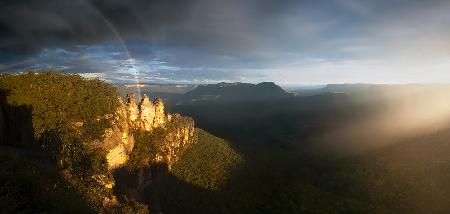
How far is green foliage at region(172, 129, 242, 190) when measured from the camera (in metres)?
113

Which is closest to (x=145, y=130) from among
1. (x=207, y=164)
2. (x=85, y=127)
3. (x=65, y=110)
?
(x=207, y=164)

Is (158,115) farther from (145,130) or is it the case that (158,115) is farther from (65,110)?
(65,110)

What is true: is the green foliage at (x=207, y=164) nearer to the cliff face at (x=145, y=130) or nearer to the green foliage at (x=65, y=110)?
the cliff face at (x=145, y=130)

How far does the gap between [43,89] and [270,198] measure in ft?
254

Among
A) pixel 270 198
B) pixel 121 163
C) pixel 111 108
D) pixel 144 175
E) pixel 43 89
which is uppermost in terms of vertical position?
pixel 43 89

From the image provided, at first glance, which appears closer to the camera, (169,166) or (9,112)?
(9,112)

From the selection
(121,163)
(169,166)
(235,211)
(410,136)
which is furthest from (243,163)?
(410,136)

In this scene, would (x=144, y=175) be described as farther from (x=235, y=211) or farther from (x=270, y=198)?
(x=270, y=198)

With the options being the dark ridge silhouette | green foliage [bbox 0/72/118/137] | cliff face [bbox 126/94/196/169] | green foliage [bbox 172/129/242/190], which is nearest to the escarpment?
green foliage [bbox 0/72/118/137]

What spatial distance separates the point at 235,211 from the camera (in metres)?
96.2

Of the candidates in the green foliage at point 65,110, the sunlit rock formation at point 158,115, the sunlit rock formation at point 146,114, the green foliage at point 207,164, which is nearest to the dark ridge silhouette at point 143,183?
the green foliage at point 207,164

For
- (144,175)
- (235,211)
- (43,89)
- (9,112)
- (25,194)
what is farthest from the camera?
(144,175)

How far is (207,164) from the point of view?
127 meters

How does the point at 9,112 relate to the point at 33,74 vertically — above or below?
below
